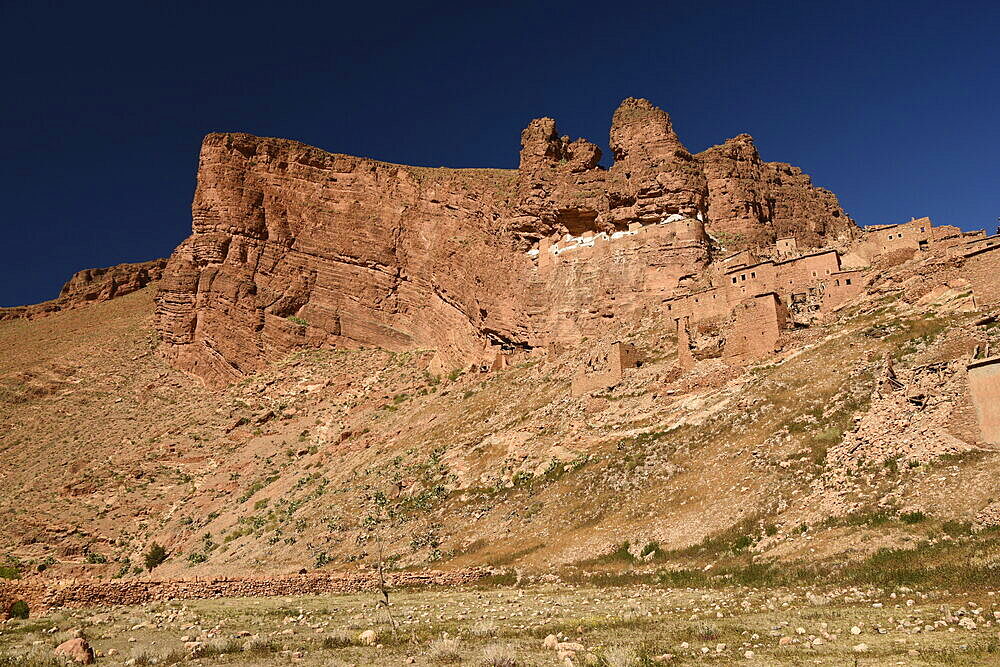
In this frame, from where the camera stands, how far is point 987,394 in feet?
48.1

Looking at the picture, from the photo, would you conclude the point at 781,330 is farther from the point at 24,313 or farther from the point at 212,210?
the point at 24,313

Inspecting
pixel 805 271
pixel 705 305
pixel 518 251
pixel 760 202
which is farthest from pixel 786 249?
pixel 518 251

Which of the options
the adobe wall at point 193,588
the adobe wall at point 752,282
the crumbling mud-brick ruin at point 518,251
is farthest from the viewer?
the crumbling mud-brick ruin at point 518,251

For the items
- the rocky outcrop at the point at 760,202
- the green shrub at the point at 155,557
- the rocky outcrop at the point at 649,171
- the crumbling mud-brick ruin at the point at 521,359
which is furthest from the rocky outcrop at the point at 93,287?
the rocky outcrop at the point at 760,202

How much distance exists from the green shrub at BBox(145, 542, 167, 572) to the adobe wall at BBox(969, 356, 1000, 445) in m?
34.0

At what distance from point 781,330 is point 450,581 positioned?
14.7 meters

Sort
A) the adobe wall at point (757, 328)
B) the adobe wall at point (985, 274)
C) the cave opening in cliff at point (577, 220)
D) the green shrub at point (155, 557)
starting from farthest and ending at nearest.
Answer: the cave opening in cliff at point (577, 220) → the green shrub at point (155, 557) → the adobe wall at point (757, 328) → the adobe wall at point (985, 274)

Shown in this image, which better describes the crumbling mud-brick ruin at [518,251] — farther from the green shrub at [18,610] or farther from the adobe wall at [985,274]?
the green shrub at [18,610]

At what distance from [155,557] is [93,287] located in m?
63.3

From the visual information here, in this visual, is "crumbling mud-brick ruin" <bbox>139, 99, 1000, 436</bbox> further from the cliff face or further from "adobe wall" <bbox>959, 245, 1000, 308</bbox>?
"adobe wall" <bbox>959, 245, 1000, 308</bbox>

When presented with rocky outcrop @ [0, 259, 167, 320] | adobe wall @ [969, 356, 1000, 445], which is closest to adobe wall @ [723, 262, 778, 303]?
adobe wall @ [969, 356, 1000, 445]

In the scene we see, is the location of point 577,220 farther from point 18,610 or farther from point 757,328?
point 18,610

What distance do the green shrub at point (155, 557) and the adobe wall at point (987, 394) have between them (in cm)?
3399

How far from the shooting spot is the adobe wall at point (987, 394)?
47.2ft
